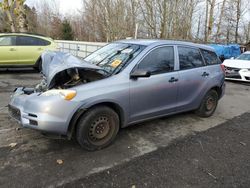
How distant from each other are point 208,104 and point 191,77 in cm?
102

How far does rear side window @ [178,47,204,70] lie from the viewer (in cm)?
409

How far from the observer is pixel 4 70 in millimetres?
9312

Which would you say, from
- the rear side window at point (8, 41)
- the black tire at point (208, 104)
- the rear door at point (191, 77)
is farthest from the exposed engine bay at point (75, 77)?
the rear side window at point (8, 41)

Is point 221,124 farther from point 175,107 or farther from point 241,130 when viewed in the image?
point 175,107

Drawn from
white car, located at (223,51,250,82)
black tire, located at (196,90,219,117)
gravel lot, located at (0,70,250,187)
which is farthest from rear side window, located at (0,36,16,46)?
white car, located at (223,51,250,82)

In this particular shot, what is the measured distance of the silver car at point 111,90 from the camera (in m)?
2.84

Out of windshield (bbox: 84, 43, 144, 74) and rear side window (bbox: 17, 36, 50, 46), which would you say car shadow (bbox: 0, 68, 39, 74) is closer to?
rear side window (bbox: 17, 36, 50, 46)

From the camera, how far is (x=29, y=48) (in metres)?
8.78

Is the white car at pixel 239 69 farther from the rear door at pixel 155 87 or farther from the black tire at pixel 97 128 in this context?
the black tire at pixel 97 128

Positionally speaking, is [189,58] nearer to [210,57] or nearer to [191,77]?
[191,77]

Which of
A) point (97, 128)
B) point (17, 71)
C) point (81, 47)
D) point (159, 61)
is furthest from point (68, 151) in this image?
point (81, 47)

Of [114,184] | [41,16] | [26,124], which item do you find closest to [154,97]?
[114,184]

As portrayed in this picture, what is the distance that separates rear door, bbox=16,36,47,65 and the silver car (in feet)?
18.2

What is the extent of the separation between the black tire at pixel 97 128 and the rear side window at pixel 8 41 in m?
7.18
